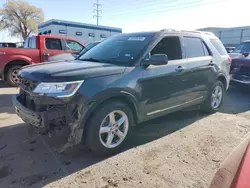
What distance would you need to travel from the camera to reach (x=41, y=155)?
3396 mm

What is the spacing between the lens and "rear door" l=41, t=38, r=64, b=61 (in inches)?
346

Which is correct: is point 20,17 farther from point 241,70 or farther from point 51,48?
point 241,70

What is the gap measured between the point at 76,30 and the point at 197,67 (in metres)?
17.3

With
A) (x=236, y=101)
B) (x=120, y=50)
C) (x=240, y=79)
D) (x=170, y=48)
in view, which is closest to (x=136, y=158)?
(x=120, y=50)

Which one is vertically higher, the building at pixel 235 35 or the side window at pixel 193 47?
the building at pixel 235 35

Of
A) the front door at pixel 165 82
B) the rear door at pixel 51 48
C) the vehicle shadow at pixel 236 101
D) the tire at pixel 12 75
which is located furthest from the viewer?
the rear door at pixel 51 48

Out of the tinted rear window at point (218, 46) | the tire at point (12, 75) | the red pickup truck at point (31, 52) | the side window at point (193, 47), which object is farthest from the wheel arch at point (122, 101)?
the tire at point (12, 75)

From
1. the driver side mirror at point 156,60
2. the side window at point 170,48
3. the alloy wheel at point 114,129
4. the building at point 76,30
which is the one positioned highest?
the building at point 76,30

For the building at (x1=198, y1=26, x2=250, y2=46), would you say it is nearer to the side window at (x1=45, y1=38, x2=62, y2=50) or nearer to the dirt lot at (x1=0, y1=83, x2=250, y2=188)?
the side window at (x1=45, y1=38, x2=62, y2=50)

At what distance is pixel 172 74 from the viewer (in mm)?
4121

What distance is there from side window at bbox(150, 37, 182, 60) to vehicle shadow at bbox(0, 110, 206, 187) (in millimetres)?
1423

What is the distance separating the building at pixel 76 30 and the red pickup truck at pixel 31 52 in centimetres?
905

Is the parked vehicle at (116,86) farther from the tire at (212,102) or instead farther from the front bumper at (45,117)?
the tire at (212,102)

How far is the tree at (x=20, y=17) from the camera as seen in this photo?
44.1 metres
